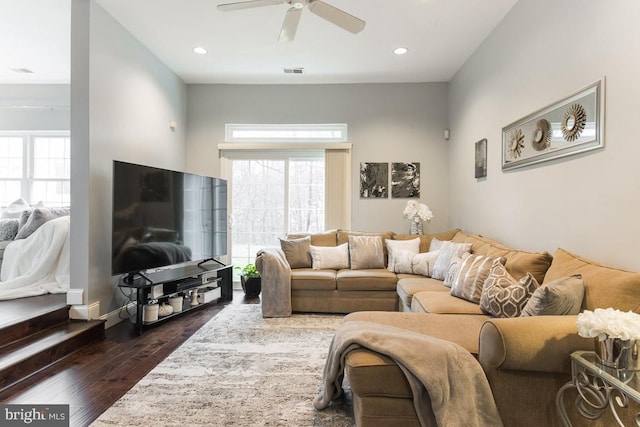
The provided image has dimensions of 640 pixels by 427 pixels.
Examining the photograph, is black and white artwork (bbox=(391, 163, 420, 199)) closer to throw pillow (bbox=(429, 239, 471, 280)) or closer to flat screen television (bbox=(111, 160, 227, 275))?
throw pillow (bbox=(429, 239, 471, 280))

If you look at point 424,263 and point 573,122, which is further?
point 424,263

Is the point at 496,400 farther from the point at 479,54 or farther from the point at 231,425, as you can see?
the point at 479,54

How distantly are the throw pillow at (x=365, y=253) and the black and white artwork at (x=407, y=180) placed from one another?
1.08 meters

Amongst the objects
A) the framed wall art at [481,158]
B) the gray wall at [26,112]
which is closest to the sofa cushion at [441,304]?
the framed wall art at [481,158]

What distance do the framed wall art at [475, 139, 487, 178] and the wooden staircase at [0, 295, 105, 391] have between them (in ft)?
13.0

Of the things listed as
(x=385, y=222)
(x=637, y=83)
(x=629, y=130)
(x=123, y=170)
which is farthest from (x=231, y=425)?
(x=385, y=222)

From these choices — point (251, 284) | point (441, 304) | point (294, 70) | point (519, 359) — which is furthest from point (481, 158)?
point (251, 284)

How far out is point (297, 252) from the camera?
14.0ft

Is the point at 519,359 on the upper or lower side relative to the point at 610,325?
lower

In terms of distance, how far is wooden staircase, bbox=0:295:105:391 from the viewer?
7.55ft

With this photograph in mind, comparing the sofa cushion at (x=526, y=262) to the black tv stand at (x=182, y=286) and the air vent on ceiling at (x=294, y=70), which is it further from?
the air vent on ceiling at (x=294, y=70)

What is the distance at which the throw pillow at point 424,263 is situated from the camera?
3.79 m

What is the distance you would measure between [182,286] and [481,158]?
3.47 metres

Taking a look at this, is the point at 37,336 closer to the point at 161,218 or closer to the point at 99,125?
the point at 161,218
